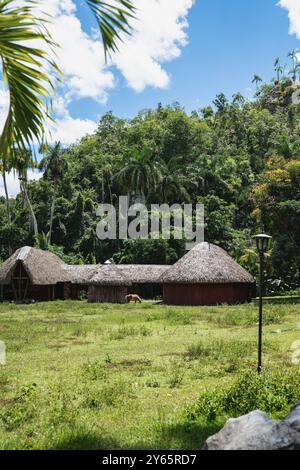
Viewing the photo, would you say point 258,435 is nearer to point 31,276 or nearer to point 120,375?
point 120,375

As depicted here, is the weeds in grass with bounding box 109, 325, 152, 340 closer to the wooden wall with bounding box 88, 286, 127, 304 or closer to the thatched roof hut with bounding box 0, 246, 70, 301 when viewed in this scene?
the wooden wall with bounding box 88, 286, 127, 304

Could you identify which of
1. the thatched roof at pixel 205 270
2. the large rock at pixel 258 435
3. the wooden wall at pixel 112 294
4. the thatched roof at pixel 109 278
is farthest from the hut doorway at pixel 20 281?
the large rock at pixel 258 435

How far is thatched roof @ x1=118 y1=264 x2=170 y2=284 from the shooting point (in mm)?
35562

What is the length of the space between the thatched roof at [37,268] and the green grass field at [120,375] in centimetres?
1466

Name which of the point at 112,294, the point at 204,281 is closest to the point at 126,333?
the point at 204,281

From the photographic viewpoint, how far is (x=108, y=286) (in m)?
33.0

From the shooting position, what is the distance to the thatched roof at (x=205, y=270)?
2950 cm

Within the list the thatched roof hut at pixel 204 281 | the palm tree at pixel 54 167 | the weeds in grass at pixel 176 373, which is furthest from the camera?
the palm tree at pixel 54 167

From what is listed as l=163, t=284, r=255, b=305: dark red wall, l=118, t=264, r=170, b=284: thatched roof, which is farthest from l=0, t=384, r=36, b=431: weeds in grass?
l=118, t=264, r=170, b=284: thatched roof

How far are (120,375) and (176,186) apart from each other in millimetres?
38474

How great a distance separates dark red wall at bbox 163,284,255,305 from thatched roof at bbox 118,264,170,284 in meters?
4.72

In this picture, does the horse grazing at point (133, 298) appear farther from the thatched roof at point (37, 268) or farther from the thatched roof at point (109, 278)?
the thatched roof at point (37, 268)
